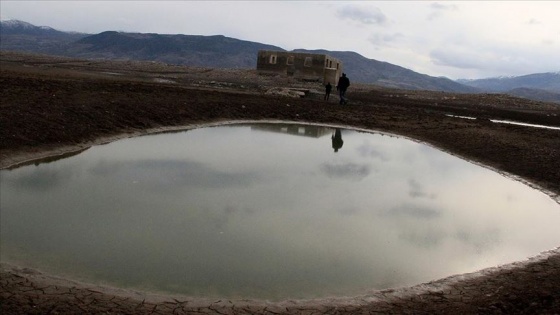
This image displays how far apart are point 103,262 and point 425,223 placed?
22.7 feet

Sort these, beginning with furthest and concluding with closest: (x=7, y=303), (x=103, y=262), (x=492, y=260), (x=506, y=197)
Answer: (x=506, y=197)
(x=492, y=260)
(x=103, y=262)
(x=7, y=303)

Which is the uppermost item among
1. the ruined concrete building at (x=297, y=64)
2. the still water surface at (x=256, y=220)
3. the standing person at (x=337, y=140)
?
the ruined concrete building at (x=297, y=64)

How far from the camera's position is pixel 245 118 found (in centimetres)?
2417

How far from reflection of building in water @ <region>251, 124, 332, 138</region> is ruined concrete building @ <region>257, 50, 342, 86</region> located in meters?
27.6

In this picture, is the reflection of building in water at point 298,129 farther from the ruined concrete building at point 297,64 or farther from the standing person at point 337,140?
the ruined concrete building at point 297,64

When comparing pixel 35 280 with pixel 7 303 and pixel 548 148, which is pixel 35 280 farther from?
pixel 548 148

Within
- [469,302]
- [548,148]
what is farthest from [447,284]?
[548,148]

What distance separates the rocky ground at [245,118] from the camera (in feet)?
20.3

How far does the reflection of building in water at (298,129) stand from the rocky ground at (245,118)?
1.34m

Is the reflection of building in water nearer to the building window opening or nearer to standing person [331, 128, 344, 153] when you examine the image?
standing person [331, 128, 344, 153]

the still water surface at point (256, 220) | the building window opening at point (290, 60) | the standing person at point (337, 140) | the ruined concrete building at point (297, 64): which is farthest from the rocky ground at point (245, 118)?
the building window opening at point (290, 60)

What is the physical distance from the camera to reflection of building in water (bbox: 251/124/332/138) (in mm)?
22641

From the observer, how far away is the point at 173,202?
34.3 ft

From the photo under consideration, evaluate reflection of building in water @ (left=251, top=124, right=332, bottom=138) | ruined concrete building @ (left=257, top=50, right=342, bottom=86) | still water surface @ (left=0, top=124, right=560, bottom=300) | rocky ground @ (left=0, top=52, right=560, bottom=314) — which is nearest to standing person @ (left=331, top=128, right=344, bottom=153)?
reflection of building in water @ (left=251, top=124, right=332, bottom=138)
